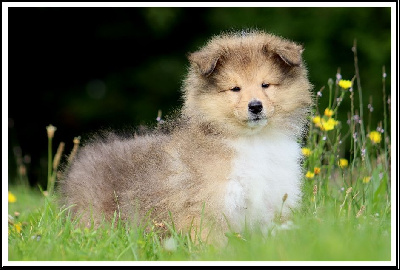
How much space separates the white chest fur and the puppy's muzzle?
10.2 inches

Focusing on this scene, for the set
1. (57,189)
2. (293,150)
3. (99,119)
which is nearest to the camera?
(293,150)

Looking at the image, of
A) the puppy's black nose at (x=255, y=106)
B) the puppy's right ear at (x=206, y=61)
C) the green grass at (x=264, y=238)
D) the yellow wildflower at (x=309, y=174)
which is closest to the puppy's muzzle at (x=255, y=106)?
the puppy's black nose at (x=255, y=106)

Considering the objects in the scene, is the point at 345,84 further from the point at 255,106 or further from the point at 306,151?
the point at 255,106

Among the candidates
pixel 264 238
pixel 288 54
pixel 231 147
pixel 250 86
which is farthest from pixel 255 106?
pixel 264 238

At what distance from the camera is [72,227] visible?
17.2ft

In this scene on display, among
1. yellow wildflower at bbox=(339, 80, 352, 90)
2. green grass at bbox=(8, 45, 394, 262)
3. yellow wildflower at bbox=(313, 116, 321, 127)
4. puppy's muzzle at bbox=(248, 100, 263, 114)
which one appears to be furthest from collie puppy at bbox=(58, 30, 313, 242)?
yellow wildflower at bbox=(313, 116, 321, 127)

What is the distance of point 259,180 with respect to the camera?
16.6 feet

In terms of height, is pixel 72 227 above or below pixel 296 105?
below

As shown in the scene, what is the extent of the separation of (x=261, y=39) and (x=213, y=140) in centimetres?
97

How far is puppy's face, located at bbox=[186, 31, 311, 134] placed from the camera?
16.5 feet

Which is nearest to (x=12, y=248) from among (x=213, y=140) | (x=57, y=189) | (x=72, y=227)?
(x=72, y=227)

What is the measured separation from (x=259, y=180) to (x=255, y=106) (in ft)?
1.86

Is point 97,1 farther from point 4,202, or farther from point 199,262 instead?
point 199,262

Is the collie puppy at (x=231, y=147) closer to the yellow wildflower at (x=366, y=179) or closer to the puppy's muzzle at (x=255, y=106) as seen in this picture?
the puppy's muzzle at (x=255, y=106)
